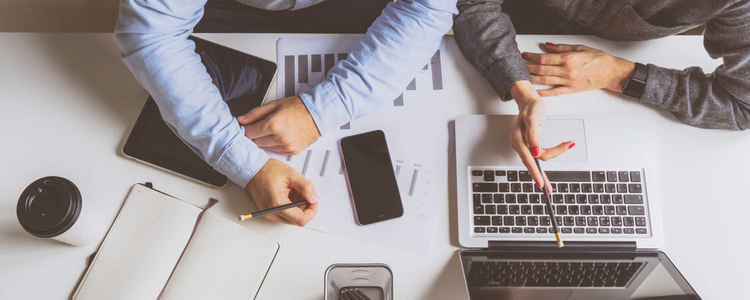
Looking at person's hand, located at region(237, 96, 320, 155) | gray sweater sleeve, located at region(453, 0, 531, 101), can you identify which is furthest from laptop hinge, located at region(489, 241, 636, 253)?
person's hand, located at region(237, 96, 320, 155)

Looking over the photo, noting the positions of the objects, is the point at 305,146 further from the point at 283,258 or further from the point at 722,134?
the point at 722,134

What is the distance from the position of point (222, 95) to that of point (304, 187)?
29cm

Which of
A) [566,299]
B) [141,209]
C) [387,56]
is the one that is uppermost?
[387,56]

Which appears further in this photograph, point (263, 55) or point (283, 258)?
point (263, 55)

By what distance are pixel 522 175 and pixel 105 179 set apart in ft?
2.72

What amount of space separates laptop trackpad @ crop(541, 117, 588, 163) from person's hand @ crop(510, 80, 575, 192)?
0.14 ft

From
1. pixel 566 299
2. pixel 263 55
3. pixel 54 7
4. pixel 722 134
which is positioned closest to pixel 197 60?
pixel 263 55

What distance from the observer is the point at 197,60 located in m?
0.77

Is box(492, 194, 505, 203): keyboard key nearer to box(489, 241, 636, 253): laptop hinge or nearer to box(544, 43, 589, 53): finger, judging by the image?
box(489, 241, 636, 253): laptop hinge

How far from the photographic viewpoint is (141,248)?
707mm

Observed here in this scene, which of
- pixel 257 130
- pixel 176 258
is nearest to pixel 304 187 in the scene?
pixel 257 130

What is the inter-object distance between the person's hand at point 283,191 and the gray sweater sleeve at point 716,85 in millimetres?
724

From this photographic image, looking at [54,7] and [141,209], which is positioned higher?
[54,7]

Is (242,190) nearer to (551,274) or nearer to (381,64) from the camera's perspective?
(381,64)
